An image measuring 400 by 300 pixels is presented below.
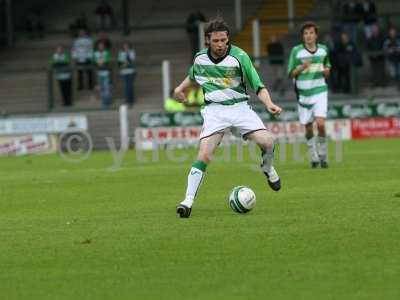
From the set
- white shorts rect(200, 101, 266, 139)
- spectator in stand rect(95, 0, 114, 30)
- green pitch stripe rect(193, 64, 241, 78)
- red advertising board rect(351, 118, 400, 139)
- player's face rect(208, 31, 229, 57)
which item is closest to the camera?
player's face rect(208, 31, 229, 57)

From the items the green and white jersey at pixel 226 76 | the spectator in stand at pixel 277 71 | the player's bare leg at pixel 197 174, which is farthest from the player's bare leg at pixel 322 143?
the spectator in stand at pixel 277 71

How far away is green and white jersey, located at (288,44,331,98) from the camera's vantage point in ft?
70.8

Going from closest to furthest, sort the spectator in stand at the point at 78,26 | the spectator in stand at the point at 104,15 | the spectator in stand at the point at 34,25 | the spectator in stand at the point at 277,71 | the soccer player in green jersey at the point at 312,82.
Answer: the soccer player in green jersey at the point at 312,82
the spectator in stand at the point at 277,71
the spectator in stand at the point at 78,26
the spectator in stand at the point at 104,15
the spectator in stand at the point at 34,25

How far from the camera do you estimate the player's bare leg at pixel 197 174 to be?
13.5 meters

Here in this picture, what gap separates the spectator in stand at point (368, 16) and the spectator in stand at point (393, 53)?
1090 millimetres

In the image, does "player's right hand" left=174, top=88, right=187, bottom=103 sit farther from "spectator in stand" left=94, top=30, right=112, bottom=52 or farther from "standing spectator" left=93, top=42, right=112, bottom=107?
"spectator in stand" left=94, top=30, right=112, bottom=52

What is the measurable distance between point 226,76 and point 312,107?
786 cm

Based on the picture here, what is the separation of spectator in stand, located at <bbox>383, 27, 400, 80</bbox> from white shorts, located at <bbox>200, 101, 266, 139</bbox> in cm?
2081

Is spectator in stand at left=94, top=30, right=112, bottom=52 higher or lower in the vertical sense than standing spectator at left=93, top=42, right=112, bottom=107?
higher

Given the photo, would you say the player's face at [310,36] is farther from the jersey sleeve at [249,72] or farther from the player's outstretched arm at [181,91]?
the jersey sleeve at [249,72]

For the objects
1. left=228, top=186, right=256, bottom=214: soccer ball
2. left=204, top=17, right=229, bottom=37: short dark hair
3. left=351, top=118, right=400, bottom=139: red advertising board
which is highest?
left=204, top=17, right=229, bottom=37: short dark hair

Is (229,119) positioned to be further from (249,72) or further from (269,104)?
(269,104)

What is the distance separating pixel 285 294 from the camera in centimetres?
889

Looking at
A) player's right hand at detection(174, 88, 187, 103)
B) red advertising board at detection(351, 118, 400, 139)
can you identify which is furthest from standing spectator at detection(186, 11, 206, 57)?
player's right hand at detection(174, 88, 187, 103)
